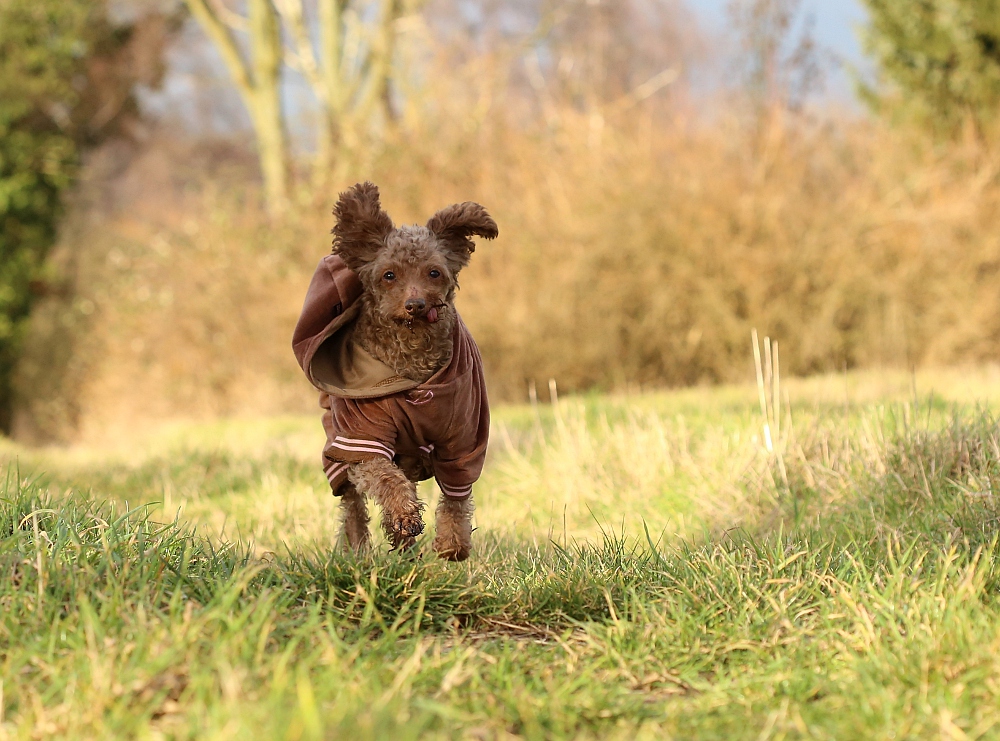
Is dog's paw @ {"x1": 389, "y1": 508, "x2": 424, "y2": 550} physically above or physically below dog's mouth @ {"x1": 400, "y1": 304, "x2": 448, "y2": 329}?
Answer: below

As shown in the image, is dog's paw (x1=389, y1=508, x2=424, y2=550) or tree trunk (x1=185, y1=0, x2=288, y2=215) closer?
dog's paw (x1=389, y1=508, x2=424, y2=550)

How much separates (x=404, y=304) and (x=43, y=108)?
61.5 ft

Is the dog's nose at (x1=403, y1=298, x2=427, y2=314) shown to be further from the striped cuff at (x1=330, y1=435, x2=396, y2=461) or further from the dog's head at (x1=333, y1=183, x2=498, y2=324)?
the striped cuff at (x1=330, y1=435, x2=396, y2=461)

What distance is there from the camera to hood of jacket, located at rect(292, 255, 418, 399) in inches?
155

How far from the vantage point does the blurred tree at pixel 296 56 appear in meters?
17.7

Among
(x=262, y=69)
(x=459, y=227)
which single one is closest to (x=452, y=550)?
(x=459, y=227)

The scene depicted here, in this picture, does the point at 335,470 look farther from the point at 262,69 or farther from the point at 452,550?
the point at 262,69

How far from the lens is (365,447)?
3.94 m

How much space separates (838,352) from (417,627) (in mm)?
11203

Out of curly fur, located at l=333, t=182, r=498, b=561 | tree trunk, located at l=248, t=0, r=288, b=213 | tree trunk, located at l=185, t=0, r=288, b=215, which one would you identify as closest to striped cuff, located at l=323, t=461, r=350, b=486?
curly fur, located at l=333, t=182, r=498, b=561

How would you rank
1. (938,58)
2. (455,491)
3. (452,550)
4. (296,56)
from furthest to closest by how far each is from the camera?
(296,56) → (938,58) → (455,491) → (452,550)

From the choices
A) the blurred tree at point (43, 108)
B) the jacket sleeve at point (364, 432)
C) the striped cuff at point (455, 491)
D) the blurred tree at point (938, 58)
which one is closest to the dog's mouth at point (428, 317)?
the jacket sleeve at point (364, 432)

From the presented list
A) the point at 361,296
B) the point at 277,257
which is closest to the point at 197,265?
the point at 277,257

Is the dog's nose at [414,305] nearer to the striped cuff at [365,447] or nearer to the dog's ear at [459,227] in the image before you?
the dog's ear at [459,227]
